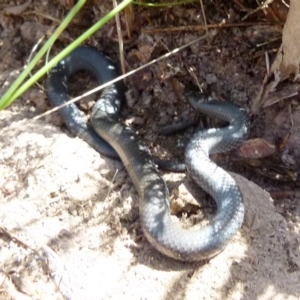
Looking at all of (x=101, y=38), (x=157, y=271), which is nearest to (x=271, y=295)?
(x=157, y=271)

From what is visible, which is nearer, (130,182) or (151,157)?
(130,182)

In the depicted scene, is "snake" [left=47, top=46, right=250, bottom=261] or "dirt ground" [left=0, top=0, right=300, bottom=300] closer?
"dirt ground" [left=0, top=0, right=300, bottom=300]

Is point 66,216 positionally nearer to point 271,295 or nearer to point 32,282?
point 32,282

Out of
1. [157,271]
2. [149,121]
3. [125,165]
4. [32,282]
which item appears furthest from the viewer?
[149,121]

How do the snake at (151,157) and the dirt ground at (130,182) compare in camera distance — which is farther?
the snake at (151,157)
